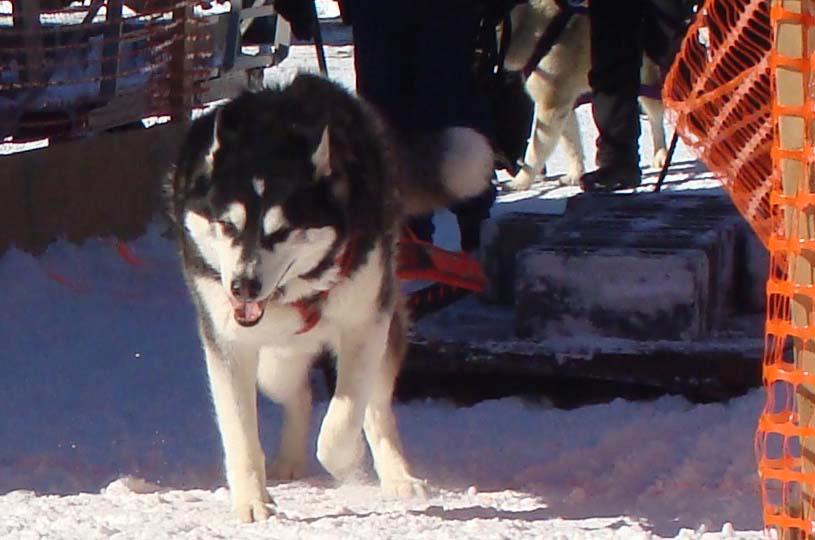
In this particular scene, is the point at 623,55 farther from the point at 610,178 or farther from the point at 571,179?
the point at 571,179

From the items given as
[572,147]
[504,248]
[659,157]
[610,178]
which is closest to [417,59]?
[504,248]

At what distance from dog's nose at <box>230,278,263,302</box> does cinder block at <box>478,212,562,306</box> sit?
2.06 meters

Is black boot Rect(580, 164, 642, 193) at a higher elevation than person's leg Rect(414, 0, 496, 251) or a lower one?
lower

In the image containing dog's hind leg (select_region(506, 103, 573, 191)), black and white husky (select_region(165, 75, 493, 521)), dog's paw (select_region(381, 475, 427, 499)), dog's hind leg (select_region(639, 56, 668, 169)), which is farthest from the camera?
dog's hind leg (select_region(639, 56, 668, 169))

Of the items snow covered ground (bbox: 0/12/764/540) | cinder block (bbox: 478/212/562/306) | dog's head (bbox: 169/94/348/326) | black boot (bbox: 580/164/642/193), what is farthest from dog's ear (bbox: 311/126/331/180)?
black boot (bbox: 580/164/642/193)

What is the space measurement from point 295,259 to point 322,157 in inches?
9.5

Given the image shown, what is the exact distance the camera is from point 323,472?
410cm

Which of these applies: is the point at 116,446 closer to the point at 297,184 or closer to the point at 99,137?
the point at 297,184

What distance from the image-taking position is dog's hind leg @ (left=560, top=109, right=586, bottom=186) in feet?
28.3

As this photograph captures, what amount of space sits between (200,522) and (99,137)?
329 centimetres

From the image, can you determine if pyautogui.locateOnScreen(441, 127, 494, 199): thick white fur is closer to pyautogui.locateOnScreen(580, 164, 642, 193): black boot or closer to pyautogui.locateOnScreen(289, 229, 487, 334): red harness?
A: pyautogui.locateOnScreen(289, 229, 487, 334): red harness

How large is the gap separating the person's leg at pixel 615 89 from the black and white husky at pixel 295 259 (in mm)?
3576

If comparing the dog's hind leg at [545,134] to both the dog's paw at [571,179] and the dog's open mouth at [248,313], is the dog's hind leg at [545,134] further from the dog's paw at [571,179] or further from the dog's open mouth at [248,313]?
the dog's open mouth at [248,313]

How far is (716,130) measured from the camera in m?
3.36
